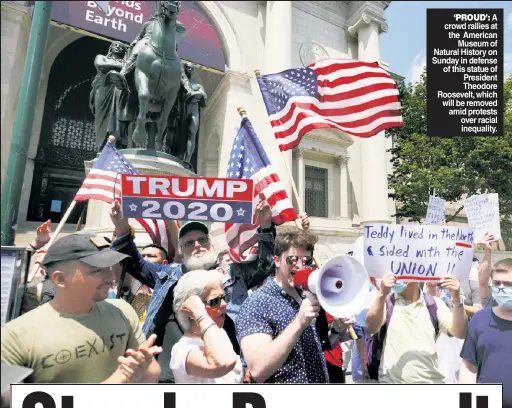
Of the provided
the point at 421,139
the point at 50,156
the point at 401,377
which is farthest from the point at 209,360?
the point at 50,156

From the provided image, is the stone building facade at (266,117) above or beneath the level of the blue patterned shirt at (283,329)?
above

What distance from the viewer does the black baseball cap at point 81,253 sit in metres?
2.02

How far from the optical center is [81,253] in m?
2.03

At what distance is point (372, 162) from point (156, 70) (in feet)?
40.9

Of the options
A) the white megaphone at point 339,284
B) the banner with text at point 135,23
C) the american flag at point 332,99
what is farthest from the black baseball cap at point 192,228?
the banner with text at point 135,23

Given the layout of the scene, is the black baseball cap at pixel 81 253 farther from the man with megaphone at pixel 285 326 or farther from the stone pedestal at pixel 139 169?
the stone pedestal at pixel 139 169

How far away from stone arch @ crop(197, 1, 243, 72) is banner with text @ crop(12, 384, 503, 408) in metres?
16.2

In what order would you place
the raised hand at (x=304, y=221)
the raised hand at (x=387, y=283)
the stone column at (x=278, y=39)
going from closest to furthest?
1. the raised hand at (x=387, y=283)
2. the raised hand at (x=304, y=221)
3. the stone column at (x=278, y=39)

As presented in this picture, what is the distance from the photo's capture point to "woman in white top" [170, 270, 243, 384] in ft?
6.64

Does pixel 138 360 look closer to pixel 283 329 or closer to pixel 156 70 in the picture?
pixel 283 329

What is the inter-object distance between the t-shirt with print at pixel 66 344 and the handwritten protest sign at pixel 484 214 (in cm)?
350

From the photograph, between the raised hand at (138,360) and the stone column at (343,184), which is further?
the stone column at (343,184)

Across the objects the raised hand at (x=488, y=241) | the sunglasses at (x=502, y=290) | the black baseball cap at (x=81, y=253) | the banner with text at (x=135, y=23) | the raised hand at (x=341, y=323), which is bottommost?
the raised hand at (x=341, y=323)

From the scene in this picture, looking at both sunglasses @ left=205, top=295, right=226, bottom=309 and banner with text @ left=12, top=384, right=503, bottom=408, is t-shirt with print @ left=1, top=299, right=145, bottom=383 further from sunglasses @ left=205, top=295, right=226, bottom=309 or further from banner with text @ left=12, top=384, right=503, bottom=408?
sunglasses @ left=205, top=295, right=226, bottom=309
